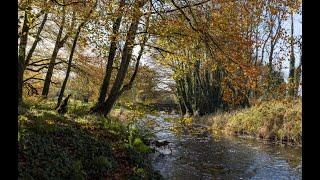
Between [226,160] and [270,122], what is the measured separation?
7696 mm

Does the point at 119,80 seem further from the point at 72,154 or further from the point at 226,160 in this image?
the point at 72,154

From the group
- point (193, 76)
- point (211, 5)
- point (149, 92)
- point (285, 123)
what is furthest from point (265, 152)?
point (149, 92)

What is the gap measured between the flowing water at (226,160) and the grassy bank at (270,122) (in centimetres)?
118

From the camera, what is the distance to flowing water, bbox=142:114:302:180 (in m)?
13.1

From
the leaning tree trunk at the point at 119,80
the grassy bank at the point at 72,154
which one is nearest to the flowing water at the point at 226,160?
the grassy bank at the point at 72,154

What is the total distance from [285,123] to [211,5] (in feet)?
32.0

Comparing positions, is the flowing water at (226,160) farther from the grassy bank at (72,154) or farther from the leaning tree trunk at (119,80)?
the leaning tree trunk at (119,80)

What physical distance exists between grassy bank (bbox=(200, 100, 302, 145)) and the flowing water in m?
1.18

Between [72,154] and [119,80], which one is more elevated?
[119,80]

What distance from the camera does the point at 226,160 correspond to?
15633mm

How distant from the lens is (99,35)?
49.5 ft

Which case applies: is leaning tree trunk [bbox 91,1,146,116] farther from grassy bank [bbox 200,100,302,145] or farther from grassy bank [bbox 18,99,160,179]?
grassy bank [bbox 200,100,302,145]

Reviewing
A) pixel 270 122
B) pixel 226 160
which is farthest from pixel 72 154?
pixel 270 122
